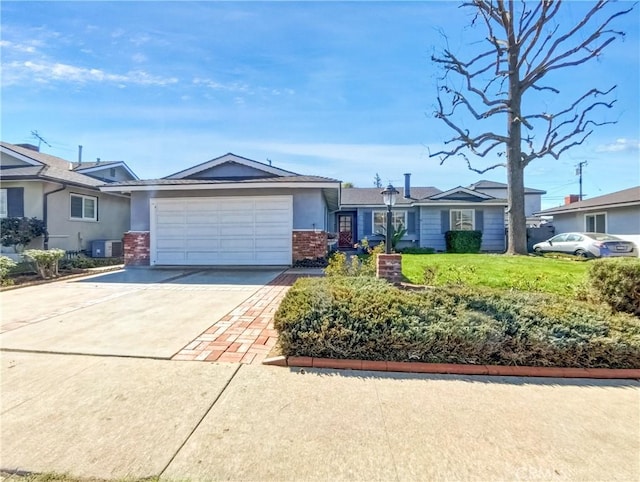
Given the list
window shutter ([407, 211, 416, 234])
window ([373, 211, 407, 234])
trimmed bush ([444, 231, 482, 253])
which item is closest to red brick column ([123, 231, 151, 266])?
window ([373, 211, 407, 234])

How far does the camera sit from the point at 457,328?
361 centimetres

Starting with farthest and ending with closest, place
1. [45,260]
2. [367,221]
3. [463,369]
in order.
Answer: [367,221] → [45,260] → [463,369]

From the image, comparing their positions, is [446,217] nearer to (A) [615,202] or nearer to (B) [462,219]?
(B) [462,219]

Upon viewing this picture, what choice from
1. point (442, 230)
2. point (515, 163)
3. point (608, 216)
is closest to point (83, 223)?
point (442, 230)

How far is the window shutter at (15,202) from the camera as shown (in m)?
12.3

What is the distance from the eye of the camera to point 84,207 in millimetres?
14453

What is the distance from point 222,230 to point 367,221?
10.4 metres

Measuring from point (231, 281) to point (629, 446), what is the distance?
779 cm

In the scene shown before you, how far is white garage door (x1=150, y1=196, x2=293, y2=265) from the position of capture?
1127 cm

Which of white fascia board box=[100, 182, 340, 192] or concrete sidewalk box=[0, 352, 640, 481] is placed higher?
white fascia board box=[100, 182, 340, 192]

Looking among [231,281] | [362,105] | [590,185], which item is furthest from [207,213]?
[590,185]

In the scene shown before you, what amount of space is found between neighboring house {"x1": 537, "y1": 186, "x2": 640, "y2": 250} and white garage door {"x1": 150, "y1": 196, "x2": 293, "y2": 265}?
15.6 metres

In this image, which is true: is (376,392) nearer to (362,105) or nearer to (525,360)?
(525,360)

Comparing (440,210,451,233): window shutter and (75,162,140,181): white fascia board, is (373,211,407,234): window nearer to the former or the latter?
(440,210,451,233): window shutter
